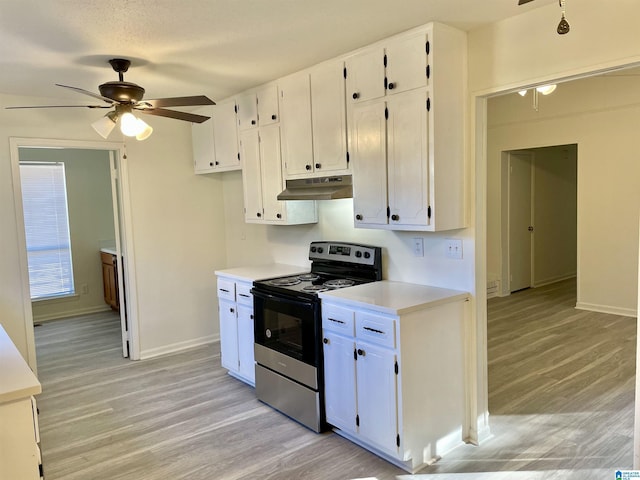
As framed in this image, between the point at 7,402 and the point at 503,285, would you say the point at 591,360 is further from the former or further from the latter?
the point at 7,402

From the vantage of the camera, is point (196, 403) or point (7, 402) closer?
point (7, 402)

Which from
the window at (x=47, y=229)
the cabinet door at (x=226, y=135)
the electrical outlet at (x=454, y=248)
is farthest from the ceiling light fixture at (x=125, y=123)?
the window at (x=47, y=229)

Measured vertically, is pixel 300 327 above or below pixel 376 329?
below

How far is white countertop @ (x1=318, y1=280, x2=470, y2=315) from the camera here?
8.59ft

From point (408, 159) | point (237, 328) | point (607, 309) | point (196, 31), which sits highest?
point (196, 31)

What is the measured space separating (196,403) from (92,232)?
3.99 metres

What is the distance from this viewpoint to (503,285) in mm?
6727

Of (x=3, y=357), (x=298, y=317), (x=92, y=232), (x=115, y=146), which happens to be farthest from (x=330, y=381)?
(x=92, y=232)

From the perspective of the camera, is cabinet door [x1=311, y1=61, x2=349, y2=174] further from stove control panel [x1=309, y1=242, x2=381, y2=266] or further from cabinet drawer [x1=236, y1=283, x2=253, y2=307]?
cabinet drawer [x1=236, y1=283, x2=253, y2=307]

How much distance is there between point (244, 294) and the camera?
380 cm

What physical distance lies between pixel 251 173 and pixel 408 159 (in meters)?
1.79

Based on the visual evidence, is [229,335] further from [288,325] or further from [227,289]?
[288,325]

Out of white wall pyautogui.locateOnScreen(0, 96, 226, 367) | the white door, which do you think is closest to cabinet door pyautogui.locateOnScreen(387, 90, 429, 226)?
white wall pyautogui.locateOnScreen(0, 96, 226, 367)

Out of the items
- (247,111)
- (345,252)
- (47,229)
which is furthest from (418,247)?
(47,229)
